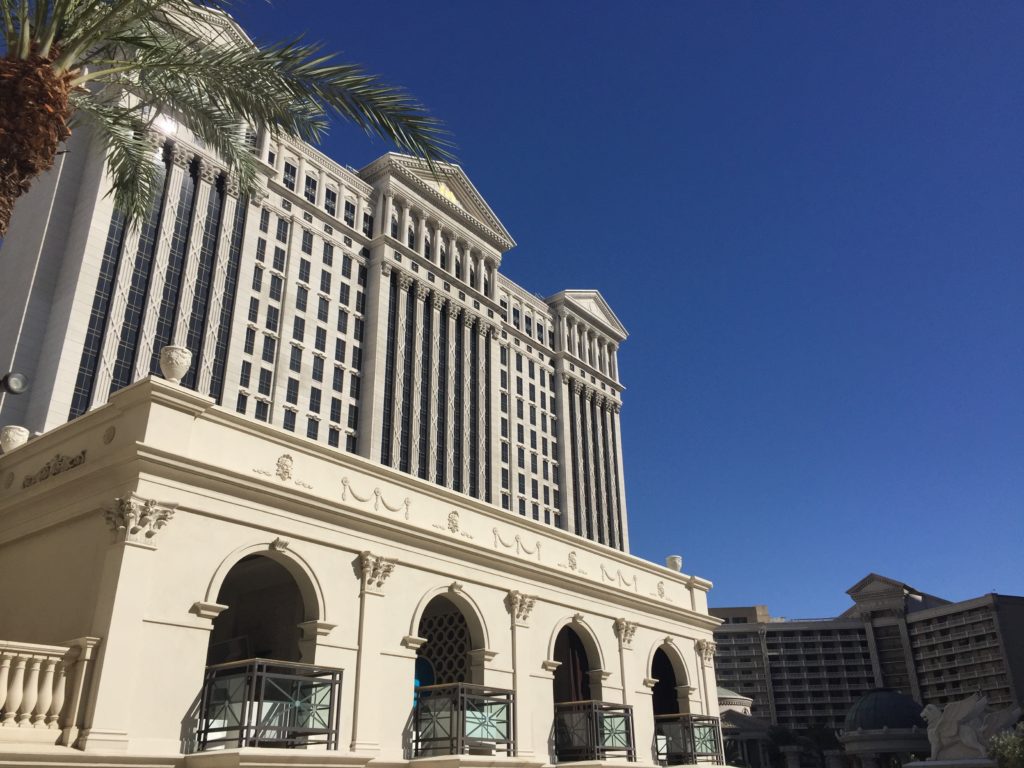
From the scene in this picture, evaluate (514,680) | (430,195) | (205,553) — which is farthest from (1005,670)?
(205,553)

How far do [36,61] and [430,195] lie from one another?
8170 cm

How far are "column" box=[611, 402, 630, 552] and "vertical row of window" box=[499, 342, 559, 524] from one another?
12.3 metres

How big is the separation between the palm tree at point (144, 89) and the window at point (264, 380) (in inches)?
2064

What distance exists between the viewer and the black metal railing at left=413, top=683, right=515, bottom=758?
18422mm

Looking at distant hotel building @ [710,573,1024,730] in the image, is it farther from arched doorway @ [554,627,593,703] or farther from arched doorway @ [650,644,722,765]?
arched doorway @ [554,627,593,703]

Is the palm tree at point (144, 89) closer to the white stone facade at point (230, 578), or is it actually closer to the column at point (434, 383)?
the white stone facade at point (230, 578)

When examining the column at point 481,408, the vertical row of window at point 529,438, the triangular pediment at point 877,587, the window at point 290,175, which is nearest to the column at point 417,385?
the column at point 481,408

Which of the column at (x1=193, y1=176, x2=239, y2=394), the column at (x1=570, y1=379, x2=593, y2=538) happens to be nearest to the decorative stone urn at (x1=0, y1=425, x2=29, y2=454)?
the column at (x1=193, y1=176, x2=239, y2=394)

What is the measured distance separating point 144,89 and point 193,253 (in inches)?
2153

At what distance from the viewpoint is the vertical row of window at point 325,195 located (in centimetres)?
7875

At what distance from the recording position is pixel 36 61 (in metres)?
11.9

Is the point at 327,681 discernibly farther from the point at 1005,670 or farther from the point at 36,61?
the point at 1005,670

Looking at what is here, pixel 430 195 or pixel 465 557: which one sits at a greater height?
pixel 430 195

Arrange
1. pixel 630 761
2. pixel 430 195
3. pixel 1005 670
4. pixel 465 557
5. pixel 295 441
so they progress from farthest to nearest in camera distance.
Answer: pixel 1005 670, pixel 430 195, pixel 630 761, pixel 465 557, pixel 295 441
